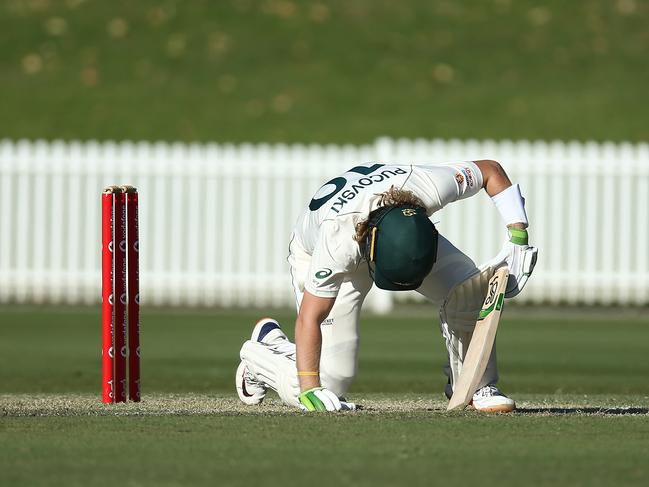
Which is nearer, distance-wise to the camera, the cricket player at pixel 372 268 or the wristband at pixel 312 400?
the cricket player at pixel 372 268

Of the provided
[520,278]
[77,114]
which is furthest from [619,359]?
[77,114]

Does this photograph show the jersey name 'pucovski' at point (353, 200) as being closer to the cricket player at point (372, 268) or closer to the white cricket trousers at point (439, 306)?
the cricket player at point (372, 268)

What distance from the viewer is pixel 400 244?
5.39 metres

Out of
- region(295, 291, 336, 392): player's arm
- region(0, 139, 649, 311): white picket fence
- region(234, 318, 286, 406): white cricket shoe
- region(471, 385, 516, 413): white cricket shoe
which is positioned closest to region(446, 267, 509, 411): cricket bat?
region(471, 385, 516, 413): white cricket shoe

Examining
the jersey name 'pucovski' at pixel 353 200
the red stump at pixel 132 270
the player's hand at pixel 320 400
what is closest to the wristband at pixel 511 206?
the jersey name 'pucovski' at pixel 353 200

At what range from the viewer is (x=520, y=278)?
5855 mm

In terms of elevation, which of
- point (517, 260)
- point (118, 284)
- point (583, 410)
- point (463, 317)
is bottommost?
point (583, 410)

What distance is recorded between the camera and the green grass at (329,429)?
4199mm

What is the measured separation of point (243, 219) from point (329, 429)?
29.9 ft

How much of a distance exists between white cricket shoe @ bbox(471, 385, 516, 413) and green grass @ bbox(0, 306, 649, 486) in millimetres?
98

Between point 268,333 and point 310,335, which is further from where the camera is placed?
point 268,333

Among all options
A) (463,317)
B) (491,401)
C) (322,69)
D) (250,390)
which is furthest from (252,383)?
(322,69)

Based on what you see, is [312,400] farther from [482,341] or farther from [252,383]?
[252,383]

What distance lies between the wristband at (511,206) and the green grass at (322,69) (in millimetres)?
13871
